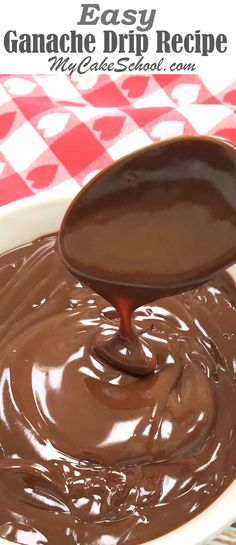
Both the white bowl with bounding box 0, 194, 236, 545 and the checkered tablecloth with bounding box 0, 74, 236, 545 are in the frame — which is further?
the checkered tablecloth with bounding box 0, 74, 236, 545

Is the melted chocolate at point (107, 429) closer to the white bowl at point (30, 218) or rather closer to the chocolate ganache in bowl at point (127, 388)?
the chocolate ganache in bowl at point (127, 388)

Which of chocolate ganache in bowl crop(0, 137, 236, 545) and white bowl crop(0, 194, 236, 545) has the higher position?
white bowl crop(0, 194, 236, 545)

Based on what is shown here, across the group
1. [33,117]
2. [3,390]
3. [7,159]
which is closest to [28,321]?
[3,390]

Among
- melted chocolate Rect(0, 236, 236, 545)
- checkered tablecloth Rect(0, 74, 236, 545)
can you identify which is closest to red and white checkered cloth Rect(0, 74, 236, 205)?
checkered tablecloth Rect(0, 74, 236, 545)

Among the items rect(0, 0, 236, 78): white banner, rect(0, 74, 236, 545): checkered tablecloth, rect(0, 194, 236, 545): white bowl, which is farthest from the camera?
rect(0, 0, 236, 78): white banner

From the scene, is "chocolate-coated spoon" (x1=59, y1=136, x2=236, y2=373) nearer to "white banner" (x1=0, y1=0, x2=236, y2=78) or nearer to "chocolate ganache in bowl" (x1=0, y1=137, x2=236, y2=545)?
"chocolate ganache in bowl" (x1=0, y1=137, x2=236, y2=545)

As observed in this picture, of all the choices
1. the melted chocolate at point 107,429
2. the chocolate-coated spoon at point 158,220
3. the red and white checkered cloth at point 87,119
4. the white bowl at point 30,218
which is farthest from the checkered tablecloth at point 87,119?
the chocolate-coated spoon at point 158,220
